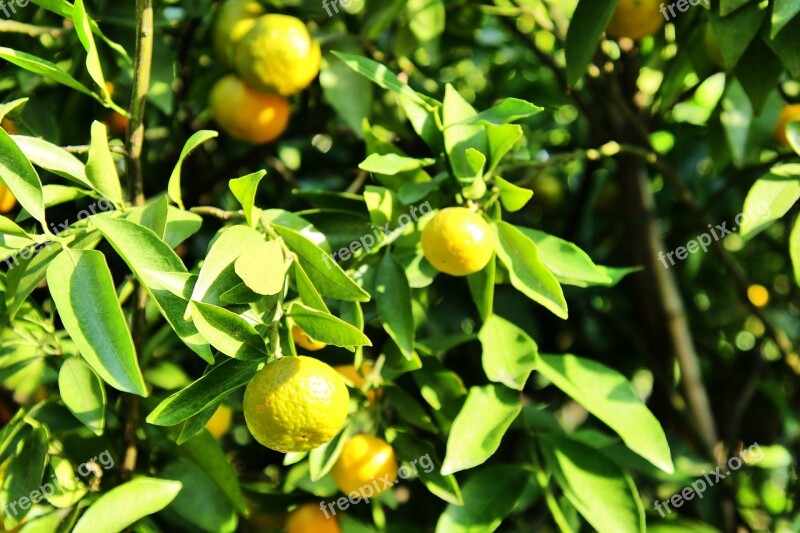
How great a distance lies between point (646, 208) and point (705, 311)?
388 mm

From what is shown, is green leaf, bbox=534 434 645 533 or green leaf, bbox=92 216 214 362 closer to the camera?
green leaf, bbox=92 216 214 362

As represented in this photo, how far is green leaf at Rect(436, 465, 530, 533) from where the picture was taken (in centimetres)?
93

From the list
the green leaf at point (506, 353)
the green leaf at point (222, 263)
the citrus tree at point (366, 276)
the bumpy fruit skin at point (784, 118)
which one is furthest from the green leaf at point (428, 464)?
the bumpy fruit skin at point (784, 118)

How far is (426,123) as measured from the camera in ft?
2.95

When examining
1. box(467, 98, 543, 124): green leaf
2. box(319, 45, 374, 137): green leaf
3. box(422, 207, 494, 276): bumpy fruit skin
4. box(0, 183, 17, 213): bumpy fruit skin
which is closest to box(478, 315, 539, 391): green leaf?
box(422, 207, 494, 276): bumpy fruit skin

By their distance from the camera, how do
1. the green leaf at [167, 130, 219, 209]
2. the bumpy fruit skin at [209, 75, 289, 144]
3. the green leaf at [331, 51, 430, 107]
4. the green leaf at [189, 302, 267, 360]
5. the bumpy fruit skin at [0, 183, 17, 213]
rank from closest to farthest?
1. the green leaf at [189, 302, 267, 360]
2. the green leaf at [167, 130, 219, 209]
3. the green leaf at [331, 51, 430, 107]
4. the bumpy fruit skin at [0, 183, 17, 213]
5. the bumpy fruit skin at [209, 75, 289, 144]

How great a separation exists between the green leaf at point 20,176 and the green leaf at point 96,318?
6 cm

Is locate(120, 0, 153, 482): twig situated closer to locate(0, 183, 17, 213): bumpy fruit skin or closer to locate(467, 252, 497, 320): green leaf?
locate(0, 183, 17, 213): bumpy fruit skin

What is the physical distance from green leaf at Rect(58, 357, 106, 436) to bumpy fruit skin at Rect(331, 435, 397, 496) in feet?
0.85

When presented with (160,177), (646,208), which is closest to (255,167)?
(160,177)

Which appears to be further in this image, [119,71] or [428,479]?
[119,71]

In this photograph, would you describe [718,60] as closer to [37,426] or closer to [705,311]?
[705,311]

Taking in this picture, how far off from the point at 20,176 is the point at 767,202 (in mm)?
749

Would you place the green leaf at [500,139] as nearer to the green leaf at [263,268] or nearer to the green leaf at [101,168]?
the green leaf at [263,268]
